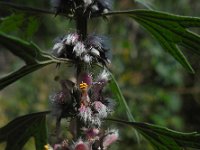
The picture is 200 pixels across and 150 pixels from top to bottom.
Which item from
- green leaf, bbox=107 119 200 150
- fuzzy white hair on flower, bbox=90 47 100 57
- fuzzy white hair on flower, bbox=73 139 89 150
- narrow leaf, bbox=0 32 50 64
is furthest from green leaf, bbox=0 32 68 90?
green leaf, bbox=107 119 200 150

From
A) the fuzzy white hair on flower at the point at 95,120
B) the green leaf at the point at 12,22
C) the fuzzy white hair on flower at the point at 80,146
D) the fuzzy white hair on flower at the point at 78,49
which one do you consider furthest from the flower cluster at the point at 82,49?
the green leaf at the point at 12,22

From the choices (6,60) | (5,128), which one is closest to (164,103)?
(6,60)

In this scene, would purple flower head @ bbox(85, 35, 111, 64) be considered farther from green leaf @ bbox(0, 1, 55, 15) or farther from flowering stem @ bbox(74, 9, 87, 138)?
green leaf @ bbox(0, 1, 55, 15)

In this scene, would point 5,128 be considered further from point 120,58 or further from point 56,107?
point 120,58

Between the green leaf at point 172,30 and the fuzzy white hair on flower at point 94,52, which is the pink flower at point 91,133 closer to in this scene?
the fuzzy white hair on flower at point 94,52

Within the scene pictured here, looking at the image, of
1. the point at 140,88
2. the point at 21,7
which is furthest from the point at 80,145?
the point at 140,88

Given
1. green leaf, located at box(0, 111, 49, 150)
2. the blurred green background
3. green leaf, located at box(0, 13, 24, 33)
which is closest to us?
green leaf, located at box(0, 111, 49, 150)

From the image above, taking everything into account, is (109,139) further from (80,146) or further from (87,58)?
(87,58)
